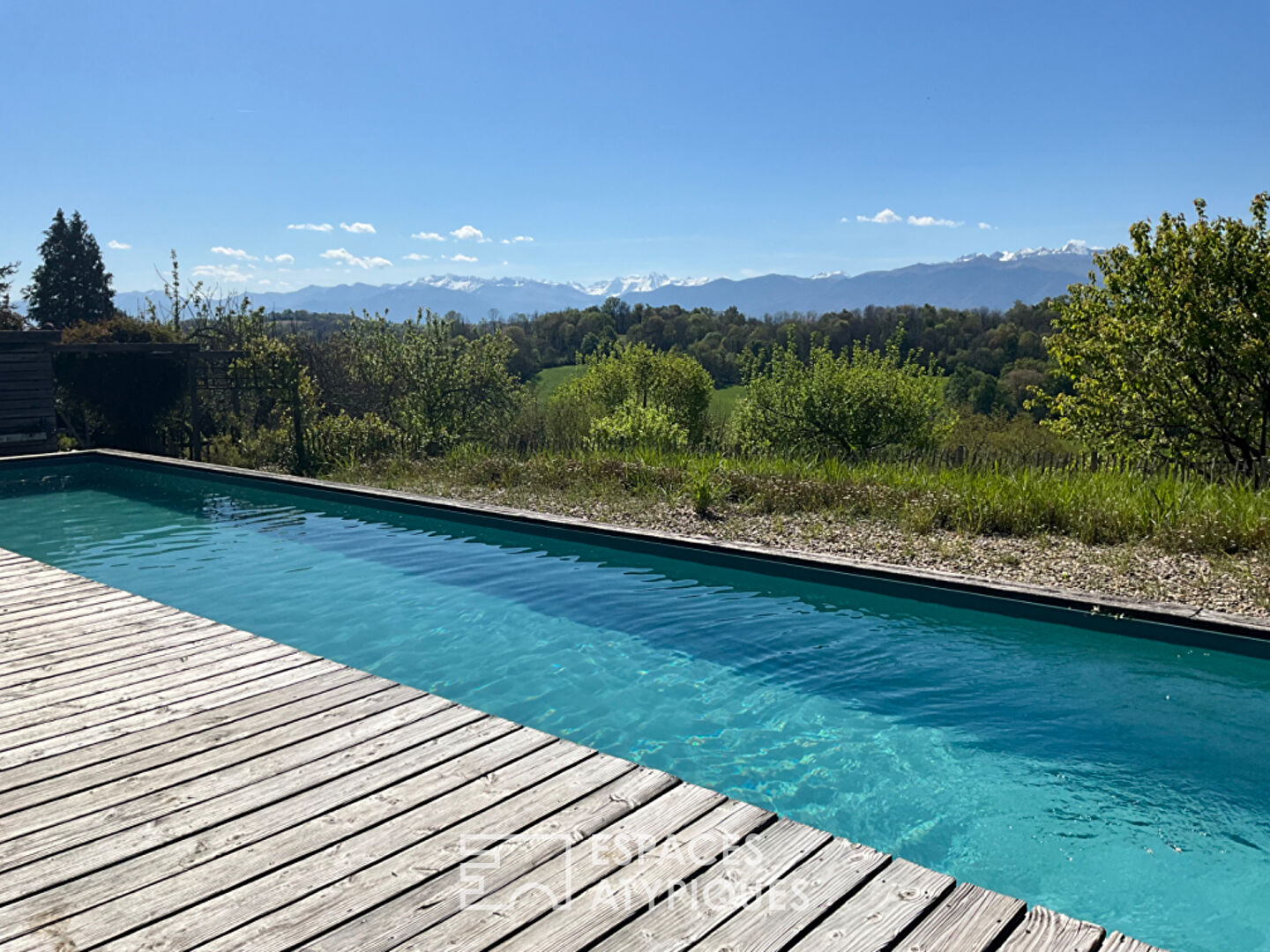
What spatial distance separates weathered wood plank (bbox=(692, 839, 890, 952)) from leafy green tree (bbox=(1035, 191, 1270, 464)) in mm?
8551

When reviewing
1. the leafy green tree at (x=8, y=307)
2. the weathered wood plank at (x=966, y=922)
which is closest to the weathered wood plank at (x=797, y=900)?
the weathered wood plank at (x=966, y=922)

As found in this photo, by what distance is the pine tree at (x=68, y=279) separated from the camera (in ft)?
101

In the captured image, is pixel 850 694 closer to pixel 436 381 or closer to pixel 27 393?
pixel 436 381

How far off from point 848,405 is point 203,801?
39.1 ft

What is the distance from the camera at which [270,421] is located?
14.8 metres

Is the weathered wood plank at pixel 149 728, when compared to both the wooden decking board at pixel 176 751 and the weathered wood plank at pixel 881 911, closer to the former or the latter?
the wooden decking board at pixel 176 751

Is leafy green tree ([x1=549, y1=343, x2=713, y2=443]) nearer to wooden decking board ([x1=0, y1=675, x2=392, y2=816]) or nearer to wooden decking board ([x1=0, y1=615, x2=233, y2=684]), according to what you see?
wooden decking board ([x1=0, y1=615, x2=233, y2=684])

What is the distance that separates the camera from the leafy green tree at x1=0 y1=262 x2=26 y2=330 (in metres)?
15.5

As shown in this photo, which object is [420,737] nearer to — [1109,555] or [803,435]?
[1109,555]

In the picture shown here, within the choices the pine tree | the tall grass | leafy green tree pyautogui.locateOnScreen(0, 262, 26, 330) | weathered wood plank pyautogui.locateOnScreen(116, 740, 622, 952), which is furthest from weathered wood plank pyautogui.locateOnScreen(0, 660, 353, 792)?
the pine tree

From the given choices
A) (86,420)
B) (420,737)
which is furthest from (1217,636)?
(86,420)

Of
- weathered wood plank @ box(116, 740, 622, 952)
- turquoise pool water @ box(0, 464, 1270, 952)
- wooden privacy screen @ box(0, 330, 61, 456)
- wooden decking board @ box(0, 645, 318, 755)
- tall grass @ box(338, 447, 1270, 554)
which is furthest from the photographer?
wooden privacy screen @ box(0, 330, 61, 456)

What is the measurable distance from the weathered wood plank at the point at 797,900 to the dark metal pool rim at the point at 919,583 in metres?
3.88

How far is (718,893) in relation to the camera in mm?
1850
